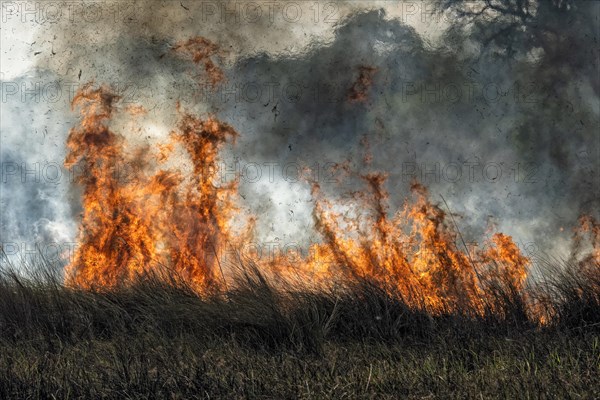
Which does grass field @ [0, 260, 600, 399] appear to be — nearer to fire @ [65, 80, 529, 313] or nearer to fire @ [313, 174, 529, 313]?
fire @ [313, 174, 529, 313]

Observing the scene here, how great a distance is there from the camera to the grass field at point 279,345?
23.0 ft

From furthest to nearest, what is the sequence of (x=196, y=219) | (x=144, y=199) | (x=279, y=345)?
1. (x=144, y=199)
2. (x=196, y=219)
3. (x=279, y=345)

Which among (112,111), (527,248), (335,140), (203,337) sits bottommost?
(203,337)

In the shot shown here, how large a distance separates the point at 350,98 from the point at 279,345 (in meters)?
6.86

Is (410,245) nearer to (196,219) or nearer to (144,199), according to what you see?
(196,219)

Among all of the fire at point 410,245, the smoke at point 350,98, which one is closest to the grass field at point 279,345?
the fire at point 410,245

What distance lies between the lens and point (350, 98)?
15.3 meters

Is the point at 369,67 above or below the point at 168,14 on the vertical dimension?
below

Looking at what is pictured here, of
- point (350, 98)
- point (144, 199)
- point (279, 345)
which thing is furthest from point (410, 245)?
point (279, 345)

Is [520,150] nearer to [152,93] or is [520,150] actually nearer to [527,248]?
[527,248]

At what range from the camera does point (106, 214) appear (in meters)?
14.0

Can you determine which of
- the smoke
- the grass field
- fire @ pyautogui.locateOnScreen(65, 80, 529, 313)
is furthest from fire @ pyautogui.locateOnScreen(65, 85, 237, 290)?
the grass field

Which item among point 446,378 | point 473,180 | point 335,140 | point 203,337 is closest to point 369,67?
point 335,140

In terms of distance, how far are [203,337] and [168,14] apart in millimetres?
7219
